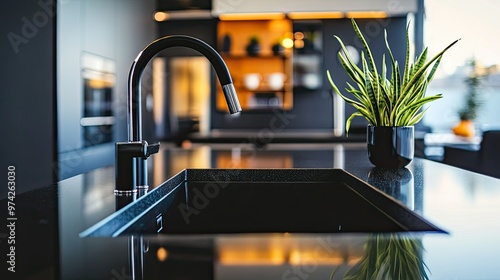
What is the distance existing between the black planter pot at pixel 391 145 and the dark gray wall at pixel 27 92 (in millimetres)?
1860

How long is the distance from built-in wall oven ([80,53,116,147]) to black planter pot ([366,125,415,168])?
2.16 m

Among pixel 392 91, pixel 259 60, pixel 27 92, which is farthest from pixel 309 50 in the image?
pixel 392 91

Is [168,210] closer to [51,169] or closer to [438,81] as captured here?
[51,169]

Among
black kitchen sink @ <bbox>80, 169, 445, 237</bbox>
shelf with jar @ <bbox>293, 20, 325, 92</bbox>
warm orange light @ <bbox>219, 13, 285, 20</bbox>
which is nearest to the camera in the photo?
black kitchen sink @ <bbox>80, 169, 445, 237</bbox>

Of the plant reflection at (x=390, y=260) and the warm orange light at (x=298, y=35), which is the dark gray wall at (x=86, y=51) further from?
the plant reflection at (x=390, y=260)

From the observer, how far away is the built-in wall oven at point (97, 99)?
327cm

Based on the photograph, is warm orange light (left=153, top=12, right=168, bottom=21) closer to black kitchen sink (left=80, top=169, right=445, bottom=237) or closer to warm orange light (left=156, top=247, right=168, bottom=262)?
black kitchen sink (left=80, top=169, right=445, bottom=237)

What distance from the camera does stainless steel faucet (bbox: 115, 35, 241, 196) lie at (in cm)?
106

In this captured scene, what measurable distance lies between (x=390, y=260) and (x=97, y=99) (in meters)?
3.15

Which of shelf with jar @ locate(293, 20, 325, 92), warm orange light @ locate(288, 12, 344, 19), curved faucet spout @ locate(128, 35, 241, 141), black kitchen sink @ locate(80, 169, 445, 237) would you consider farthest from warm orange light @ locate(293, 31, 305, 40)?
curved faucet spout @ locate(128, 35, 241, 141)

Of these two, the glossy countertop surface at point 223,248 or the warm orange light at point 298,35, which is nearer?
the glossy countertop surface at point 223,248

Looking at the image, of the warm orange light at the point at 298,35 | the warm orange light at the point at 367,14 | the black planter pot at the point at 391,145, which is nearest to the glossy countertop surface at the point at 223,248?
the black planter pot at the point at 391,145

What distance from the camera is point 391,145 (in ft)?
5.15

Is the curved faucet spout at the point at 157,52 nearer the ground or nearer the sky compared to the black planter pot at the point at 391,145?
nearer the sky
